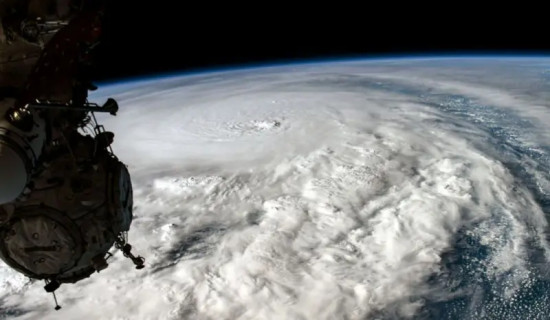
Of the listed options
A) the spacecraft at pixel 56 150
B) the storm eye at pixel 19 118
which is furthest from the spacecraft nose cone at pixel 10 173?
the storm eye at pixel 19 118

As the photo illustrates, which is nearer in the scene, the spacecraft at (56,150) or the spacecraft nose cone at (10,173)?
the spacecraft nose cone at (10,173)

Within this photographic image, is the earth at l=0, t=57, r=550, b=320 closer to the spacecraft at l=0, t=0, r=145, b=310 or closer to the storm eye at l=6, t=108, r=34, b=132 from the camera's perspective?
the spacecraft at l=0, t=0, r=145, b=310

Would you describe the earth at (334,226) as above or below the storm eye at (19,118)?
below

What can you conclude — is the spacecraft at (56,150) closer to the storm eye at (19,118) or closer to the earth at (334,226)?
the storm eye at (19,118)

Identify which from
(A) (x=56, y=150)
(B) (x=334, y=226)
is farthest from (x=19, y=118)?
(B) (x=334, y=226)

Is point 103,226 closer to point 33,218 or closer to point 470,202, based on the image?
point 33,218

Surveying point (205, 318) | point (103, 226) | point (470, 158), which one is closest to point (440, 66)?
point (470, 158)
